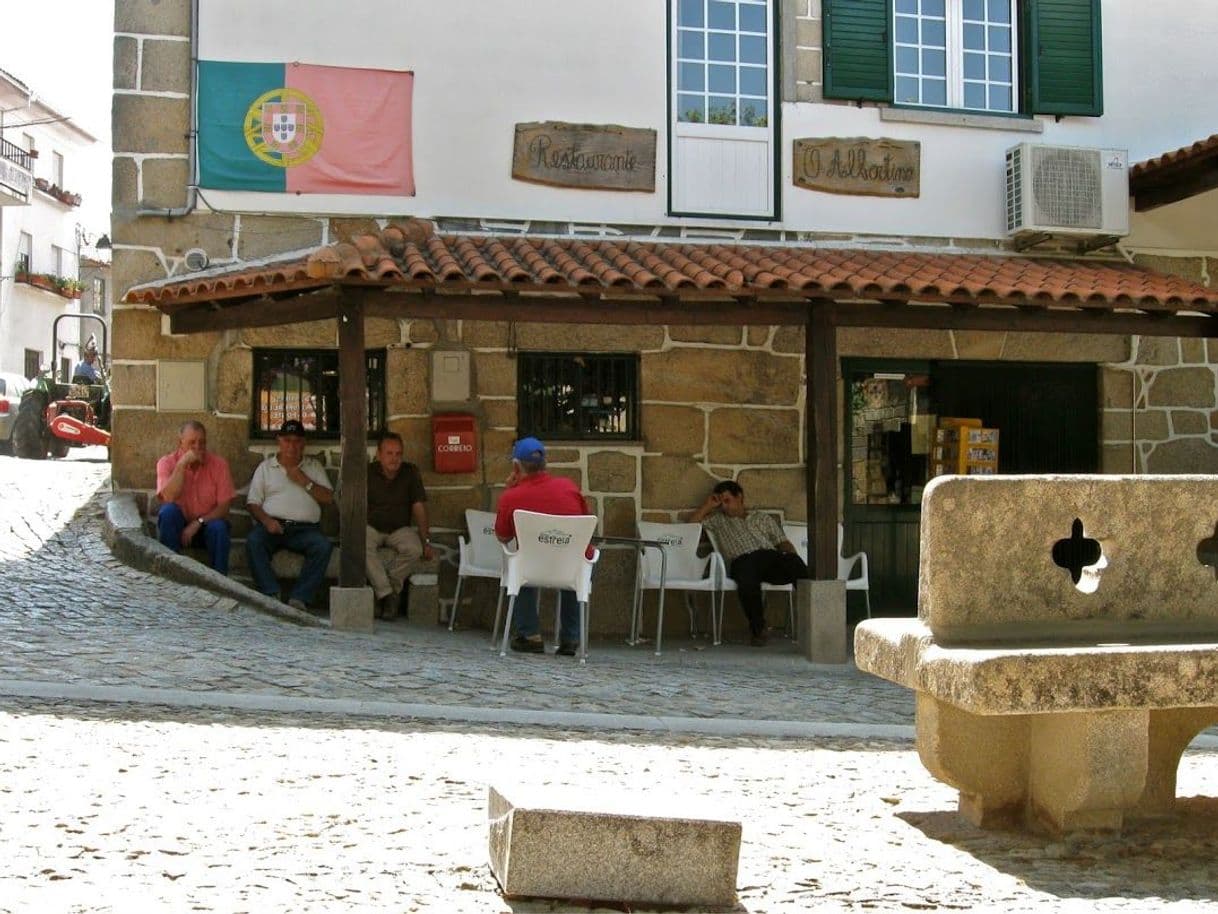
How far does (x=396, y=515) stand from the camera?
10188 mm

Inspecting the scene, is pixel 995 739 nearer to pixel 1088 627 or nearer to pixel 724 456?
pixel 1088 627

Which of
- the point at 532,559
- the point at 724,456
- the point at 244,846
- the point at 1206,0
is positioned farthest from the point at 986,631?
the point at 1206,0

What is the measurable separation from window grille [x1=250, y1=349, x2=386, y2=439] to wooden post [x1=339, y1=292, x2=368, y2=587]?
1.53 meters

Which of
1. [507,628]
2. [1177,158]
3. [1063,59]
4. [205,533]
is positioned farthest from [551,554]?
[1063,59]

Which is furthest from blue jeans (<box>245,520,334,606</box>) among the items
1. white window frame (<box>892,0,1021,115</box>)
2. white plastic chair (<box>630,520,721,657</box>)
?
white window frame (<box>892,0,1021,115</box>)

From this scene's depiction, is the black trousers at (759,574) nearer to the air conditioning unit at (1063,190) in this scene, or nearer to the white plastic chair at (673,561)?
the white plastic chair at (673,561)

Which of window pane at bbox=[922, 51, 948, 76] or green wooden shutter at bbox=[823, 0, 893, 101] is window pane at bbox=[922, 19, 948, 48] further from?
green wooden shutter at bbox=[823, 0, 893, 101]

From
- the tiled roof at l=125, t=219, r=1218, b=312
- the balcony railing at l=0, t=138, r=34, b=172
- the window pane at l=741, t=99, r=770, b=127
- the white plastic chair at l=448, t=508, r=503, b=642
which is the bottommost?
the white plastic chair at l=448, t=508, r=503, b=642

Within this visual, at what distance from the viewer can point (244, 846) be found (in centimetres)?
408

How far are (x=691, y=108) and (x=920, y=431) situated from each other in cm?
310

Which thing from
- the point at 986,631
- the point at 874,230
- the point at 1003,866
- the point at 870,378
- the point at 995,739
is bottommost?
the point at 1003,866

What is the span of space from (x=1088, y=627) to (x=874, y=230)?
7.17 meters

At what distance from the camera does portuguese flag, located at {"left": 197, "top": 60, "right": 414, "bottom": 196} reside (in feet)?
34.5

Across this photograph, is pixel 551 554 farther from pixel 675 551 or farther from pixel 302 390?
pixel 302 390
